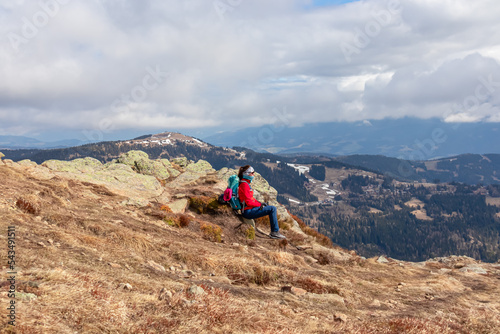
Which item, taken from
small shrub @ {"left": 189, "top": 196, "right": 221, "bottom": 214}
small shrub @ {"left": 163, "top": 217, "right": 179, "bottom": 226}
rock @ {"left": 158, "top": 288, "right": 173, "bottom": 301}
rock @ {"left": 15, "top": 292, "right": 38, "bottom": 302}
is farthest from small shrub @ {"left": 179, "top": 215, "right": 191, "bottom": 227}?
rock @ {"left": 15, "top": 292, "right": 38, "bottom": 302}

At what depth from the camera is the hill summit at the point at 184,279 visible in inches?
252

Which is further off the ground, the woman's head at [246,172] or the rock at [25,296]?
the woman's head at [246,172]

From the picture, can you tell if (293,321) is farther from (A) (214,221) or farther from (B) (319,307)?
(A) (214,221)

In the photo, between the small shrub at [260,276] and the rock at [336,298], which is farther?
the small shrub at [260,276]

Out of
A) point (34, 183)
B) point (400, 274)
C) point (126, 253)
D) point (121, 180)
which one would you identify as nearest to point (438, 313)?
point (400, 274)

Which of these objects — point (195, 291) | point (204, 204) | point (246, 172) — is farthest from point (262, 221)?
point (195, 291)

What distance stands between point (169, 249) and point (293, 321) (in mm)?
8074

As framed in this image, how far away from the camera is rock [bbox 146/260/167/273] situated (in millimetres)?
11273

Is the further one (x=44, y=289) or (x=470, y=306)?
(x=470, y=306)

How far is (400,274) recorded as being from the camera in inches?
770

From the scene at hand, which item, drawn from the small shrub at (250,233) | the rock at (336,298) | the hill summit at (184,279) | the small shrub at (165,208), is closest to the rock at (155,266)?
the hill summit at (184,279)

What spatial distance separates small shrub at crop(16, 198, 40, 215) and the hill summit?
42 millimetres

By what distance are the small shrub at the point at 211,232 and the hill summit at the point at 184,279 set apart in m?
0.12

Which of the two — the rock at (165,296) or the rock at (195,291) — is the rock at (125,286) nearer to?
the rock at (165,296)
